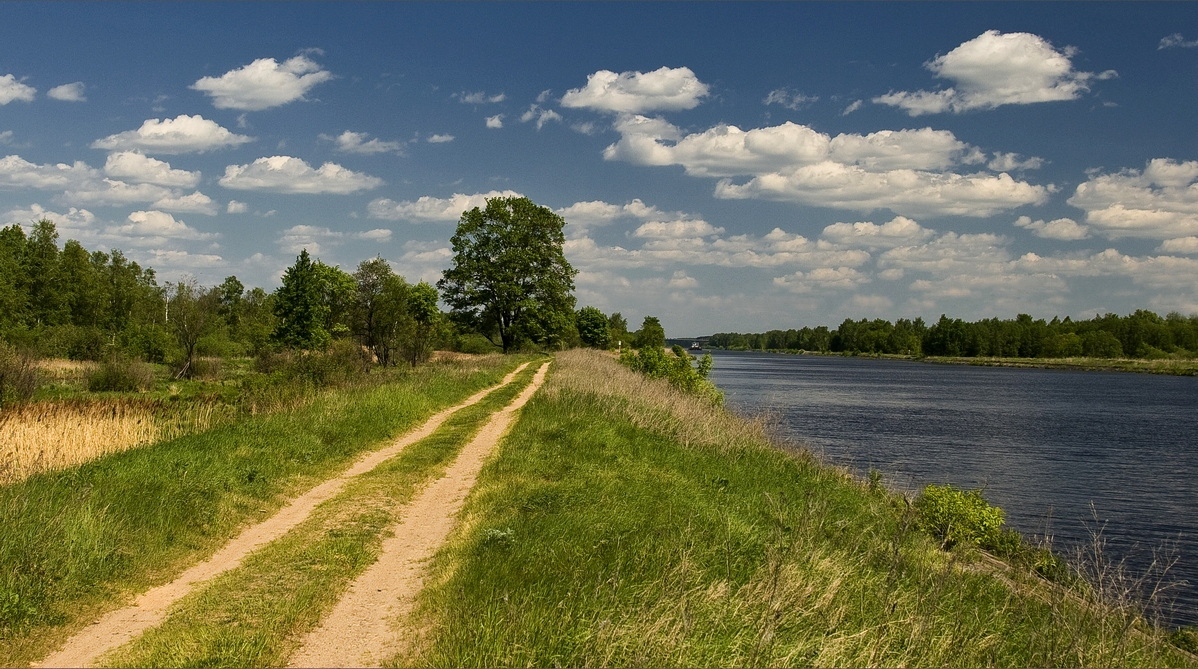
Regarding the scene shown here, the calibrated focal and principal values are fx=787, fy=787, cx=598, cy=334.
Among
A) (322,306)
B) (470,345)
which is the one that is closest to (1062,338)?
(470,345)

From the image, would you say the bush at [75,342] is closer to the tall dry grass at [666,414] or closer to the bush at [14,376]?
the bush at [14,376]

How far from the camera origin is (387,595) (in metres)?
8.09

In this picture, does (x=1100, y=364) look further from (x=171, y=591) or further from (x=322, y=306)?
(x=171, y=591)

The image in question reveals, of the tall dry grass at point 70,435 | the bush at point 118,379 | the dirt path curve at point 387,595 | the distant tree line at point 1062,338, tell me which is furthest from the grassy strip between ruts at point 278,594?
the distant tree line at point 1062,338

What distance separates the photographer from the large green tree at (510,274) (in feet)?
199

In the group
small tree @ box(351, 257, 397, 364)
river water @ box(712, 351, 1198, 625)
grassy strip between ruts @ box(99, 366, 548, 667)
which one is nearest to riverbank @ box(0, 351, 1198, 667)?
grassy strip between ruts @ box(99, 366, 548, 667)

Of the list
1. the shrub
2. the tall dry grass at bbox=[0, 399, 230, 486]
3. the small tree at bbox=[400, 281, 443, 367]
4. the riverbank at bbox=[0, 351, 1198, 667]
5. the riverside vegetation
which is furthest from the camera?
the shrub

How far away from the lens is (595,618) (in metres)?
7.04

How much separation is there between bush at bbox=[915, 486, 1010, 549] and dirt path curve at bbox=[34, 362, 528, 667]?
10940mm

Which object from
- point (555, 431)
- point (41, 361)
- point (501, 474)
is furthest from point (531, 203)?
point (501, 474)

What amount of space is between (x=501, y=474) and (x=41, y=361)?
47.7 m

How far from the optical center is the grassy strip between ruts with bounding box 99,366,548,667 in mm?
6641

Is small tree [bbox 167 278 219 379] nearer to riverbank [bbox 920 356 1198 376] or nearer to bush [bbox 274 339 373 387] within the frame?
bush [bbox 274 339 373 387]

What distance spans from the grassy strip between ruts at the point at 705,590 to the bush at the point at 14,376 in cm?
2184
